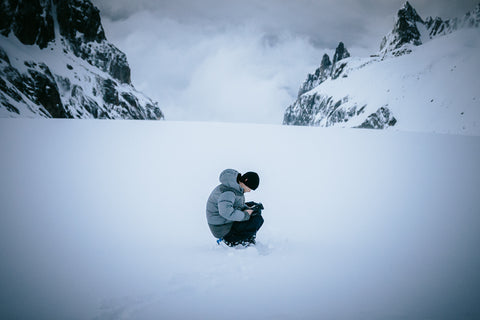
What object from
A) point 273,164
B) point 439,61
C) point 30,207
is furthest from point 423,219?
point 439,61

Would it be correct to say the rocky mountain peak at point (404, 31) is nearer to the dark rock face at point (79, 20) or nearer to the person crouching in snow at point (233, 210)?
the person crouching in snow at point (233, 210)

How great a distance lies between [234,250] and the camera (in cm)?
351

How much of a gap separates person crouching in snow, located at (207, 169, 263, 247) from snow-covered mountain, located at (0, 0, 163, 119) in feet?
188

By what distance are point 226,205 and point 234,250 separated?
0.74 meters

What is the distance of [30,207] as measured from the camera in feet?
15.9

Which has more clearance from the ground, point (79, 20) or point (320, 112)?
point (79, 20)

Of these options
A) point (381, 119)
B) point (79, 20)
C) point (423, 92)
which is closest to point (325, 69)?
point (381, 119)

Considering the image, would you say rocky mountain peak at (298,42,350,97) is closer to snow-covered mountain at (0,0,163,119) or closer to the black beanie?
snow-covered mountain at (0,0,163,119)

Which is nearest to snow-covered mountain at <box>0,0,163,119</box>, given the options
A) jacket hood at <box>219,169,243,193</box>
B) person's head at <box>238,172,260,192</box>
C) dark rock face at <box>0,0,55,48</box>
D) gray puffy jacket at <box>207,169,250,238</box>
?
dark rock face at <box>0,0,55,48</box>

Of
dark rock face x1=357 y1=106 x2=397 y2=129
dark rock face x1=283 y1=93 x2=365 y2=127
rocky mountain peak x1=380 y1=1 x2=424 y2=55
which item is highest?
rocky mountain peak x1=380 y1=1 x2=424 y2=55

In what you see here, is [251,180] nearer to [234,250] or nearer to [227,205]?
[227,205]

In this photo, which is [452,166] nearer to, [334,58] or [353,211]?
[353,211]

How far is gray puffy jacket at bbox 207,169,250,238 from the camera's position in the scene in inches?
127

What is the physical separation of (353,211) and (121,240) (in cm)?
431
